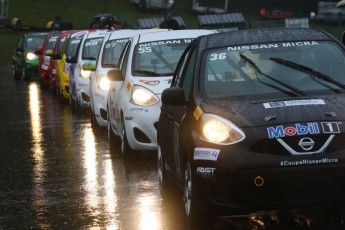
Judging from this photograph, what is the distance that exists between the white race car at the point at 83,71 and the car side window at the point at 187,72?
12.3 meters

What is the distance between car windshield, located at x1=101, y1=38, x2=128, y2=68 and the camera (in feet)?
65.2

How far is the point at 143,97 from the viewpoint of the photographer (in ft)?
48.0

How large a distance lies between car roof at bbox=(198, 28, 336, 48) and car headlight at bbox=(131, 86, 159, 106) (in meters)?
4.07

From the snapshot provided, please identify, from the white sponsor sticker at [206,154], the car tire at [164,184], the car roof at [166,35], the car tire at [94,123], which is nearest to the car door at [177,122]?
the car tire at [164,184]

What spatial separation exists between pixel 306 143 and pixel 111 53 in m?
11.5

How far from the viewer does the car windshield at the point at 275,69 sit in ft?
31.9

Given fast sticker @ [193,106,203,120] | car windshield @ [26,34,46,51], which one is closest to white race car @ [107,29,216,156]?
fast sticker @ [193,106,203,120]

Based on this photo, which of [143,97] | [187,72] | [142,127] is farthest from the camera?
[143,97]

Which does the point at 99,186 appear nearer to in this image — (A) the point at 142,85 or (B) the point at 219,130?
(A) the point at 142,85

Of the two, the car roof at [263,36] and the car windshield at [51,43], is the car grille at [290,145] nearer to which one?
the car roof at [263,36]

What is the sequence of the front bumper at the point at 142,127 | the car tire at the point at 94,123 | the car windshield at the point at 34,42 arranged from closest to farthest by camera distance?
the front bumper at the point at 142,127 < the car tire at the point at 94,123 < the car windshield at the point at 34,42

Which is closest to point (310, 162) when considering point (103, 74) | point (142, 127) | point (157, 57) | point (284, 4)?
point (142, 127)

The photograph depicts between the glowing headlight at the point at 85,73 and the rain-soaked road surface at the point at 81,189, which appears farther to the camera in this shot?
the glowing headlight at the point at 85,73

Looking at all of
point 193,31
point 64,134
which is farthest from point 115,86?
point 64,134
